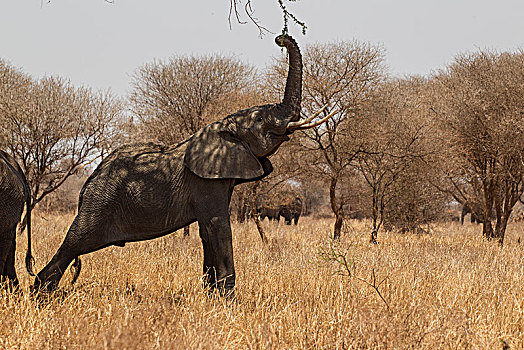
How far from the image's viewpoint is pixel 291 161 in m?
13.0

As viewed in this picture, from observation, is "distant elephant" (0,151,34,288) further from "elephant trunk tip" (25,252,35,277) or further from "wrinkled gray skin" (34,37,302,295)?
"wrinkled gray skin" (34,37,302,295)

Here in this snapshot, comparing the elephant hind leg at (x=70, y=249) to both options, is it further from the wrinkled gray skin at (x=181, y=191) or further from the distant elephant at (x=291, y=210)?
the distant elephant at (x=291, y=210)

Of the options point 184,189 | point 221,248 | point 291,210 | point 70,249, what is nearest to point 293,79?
point 184,189

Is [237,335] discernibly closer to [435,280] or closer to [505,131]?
[435,280]

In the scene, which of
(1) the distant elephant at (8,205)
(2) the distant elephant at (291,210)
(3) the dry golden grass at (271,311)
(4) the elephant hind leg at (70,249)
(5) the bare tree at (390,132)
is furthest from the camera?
(2) the distant elephant at (291,210)

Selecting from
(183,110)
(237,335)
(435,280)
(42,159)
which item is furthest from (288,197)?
(237,335)

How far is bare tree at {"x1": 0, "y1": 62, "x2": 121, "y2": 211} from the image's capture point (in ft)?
38.2

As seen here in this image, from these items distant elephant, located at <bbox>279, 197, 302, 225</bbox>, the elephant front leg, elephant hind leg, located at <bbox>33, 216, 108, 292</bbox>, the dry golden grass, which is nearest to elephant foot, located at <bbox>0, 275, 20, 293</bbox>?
the dry golden grass

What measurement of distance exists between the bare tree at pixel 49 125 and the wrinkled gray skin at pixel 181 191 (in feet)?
22.9

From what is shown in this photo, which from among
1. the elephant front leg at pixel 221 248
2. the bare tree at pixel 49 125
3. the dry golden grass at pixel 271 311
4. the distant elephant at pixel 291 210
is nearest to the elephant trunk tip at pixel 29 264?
the dry golden grass at pixel 271 311

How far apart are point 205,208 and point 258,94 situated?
312 inches

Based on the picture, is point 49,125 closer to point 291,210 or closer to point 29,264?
point 29,264

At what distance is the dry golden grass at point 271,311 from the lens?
139 inches

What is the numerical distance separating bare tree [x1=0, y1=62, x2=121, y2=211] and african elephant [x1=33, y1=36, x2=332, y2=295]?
6.99 meters
